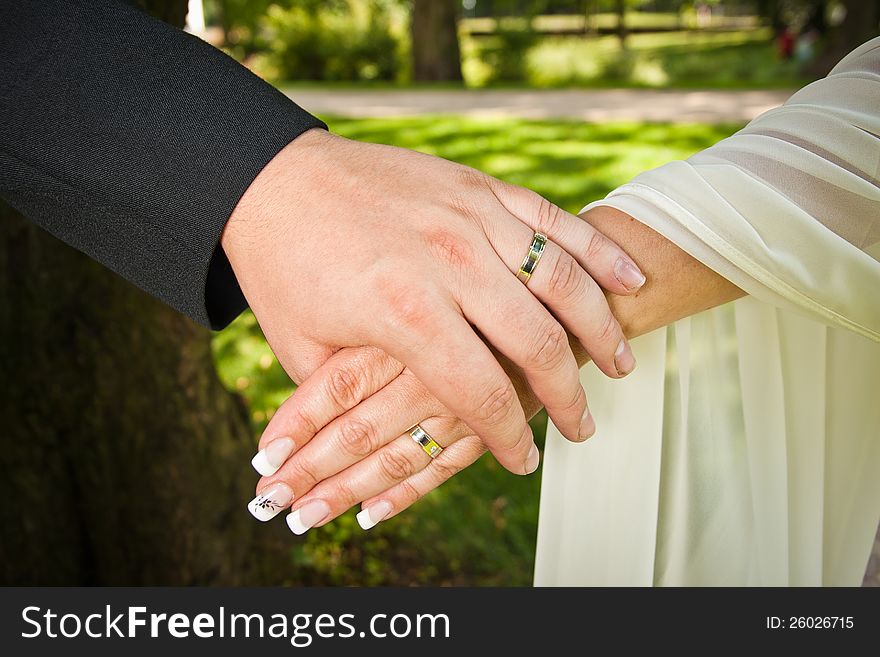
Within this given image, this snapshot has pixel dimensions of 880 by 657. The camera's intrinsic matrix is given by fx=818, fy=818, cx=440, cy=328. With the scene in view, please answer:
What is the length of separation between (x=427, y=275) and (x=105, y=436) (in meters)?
1.29

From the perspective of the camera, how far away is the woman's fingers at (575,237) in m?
1.22

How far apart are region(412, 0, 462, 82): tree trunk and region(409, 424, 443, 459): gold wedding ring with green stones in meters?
12.9

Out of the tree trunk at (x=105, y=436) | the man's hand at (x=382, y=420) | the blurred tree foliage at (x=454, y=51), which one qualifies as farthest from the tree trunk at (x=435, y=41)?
the man's hand at (x=382, y=420)

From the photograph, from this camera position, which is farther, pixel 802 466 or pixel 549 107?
pixel 549 107

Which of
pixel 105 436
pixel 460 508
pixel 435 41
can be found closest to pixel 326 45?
pixel 435 41

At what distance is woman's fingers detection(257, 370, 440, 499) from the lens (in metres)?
1.24

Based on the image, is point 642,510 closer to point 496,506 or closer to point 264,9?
point 496,506

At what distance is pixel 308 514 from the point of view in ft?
4.25

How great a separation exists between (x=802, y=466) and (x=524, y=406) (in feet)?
1.98

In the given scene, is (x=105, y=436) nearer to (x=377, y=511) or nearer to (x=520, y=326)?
(x=377, y=511)

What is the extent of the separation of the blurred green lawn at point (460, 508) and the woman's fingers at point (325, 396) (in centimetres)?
10

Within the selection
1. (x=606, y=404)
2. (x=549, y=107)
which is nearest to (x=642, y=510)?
(x=606, y=404)

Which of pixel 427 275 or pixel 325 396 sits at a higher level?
pixel 427 275

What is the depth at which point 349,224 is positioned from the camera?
115cm
